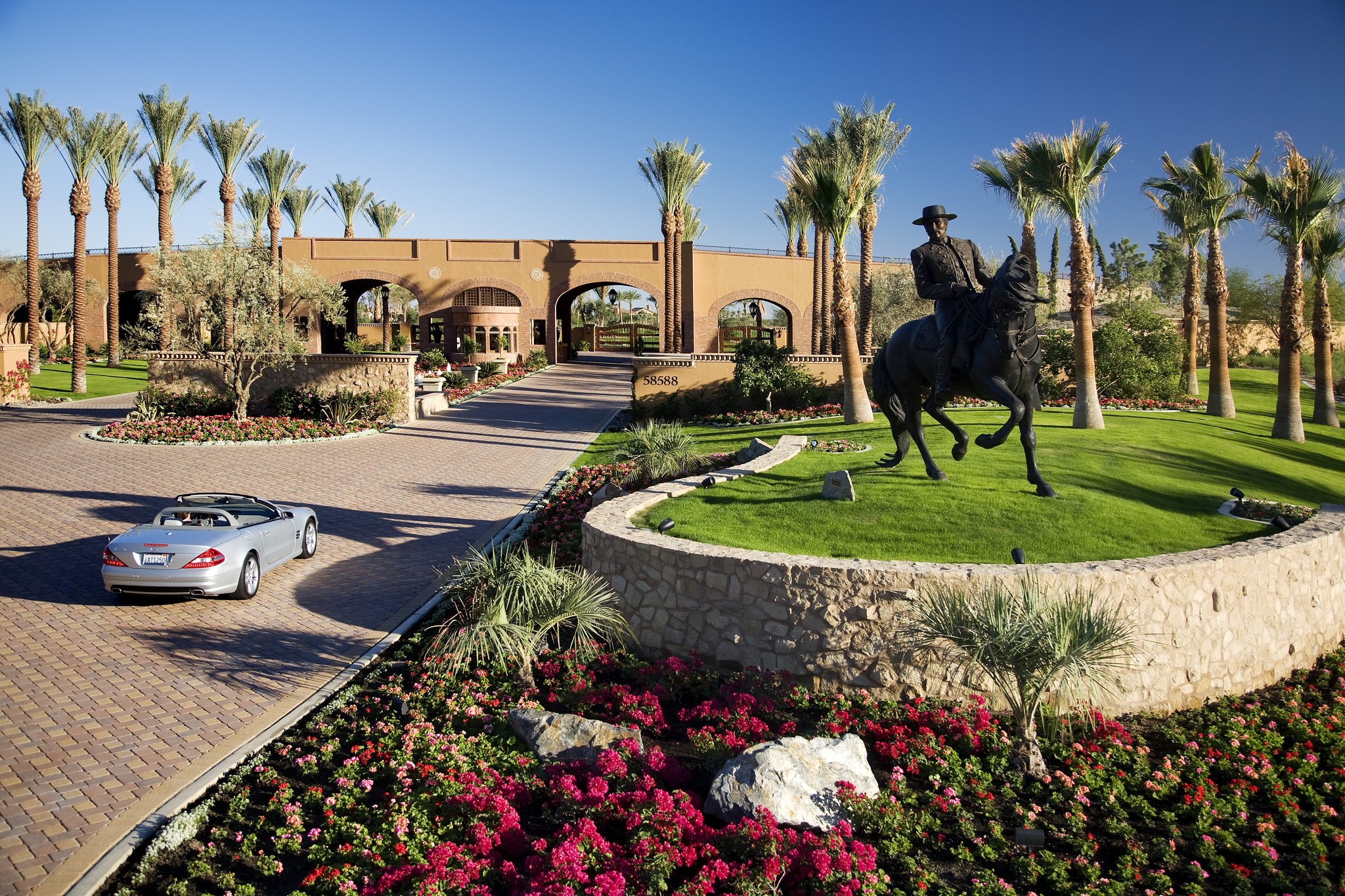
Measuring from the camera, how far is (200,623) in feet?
33.9

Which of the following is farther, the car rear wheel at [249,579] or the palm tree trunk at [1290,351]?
the palm tree trunk at [1290,351]

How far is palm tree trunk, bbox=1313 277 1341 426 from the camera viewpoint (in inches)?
916

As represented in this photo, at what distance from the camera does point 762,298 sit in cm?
5203

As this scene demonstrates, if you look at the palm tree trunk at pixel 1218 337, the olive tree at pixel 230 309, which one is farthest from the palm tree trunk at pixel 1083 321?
the olive tree at pixel 230 309

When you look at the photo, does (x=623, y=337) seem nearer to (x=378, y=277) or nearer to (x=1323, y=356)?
(x=378, y=277)

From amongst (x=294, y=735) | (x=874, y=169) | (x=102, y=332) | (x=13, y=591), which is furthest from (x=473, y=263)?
(x=294, y=735)

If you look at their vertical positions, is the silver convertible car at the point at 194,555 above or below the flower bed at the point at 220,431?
below

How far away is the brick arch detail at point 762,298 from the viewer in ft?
169

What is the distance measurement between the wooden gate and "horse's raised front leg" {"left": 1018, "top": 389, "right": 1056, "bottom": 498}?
59.8 m

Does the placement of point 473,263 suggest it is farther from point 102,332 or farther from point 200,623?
point 200,623

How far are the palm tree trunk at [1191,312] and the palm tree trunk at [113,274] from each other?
47.1m

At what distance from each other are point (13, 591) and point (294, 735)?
6.14m

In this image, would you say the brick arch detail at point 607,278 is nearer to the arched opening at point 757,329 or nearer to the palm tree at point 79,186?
the arched opening at point 757,329

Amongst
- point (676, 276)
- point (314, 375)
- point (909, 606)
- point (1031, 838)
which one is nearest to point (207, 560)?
point (909, 606)
